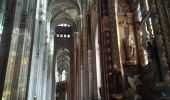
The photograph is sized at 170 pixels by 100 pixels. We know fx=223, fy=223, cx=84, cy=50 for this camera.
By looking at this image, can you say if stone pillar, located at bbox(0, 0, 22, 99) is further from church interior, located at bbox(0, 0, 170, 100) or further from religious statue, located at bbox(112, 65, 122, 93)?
religious statue, located at bbox(112, 65, 122, 93)

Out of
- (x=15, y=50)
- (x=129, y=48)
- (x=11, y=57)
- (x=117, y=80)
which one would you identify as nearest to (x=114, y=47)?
(x=129, y=48)

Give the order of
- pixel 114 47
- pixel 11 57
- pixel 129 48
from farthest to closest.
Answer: pixel 114 47 < pixel 129 48 < pixel 11 57

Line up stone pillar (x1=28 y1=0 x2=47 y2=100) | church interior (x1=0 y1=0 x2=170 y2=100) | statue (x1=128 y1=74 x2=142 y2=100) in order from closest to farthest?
church interior (x1=0 y1=0 x2=170 y2=100), statue (x1=128 y1=74 x2=142 y2=100), stone pillar (x1=28 y1=0 x2=47 y2=100)

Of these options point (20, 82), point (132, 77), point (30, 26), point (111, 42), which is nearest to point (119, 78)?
point (132, 77)

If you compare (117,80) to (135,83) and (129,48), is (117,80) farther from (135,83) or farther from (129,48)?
(129,48)

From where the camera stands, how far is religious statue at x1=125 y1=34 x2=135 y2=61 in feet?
38.7

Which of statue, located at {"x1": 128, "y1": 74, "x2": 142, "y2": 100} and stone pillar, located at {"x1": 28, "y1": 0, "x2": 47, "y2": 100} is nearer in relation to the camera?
statue, located at {"x1": 128, "y1": 74, "x2": 142, "y2": 100}

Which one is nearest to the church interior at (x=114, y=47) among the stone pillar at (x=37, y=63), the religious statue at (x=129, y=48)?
the religious statue at (x=129, y=48)

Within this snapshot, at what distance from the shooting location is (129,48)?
11.8 m

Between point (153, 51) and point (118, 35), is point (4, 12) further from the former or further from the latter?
point (153, 51)

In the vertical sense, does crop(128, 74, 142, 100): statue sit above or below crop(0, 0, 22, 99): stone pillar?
below

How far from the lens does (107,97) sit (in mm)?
11516

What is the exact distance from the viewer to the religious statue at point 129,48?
→ 11.8 meters

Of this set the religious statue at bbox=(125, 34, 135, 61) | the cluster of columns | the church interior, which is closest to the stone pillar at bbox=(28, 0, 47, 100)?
the church interior
